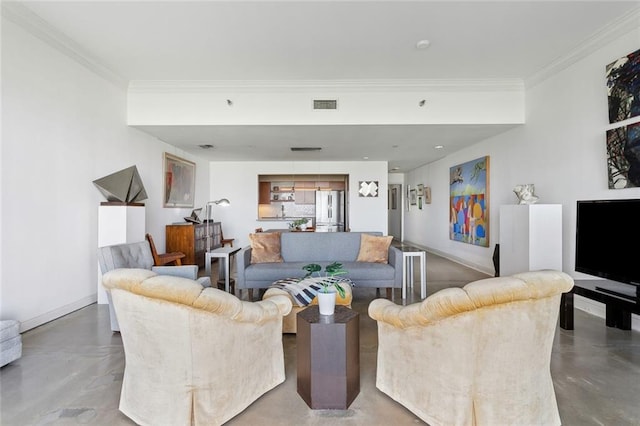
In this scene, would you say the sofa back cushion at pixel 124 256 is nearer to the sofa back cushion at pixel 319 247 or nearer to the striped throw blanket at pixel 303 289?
the striped throw blanket at pixel 303 289

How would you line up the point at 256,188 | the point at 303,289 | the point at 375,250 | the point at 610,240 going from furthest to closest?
the point at 256,188 < the point at 375,250 < the point at 303,289 < the point at 610,240

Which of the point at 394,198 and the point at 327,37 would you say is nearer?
the point at 327,37

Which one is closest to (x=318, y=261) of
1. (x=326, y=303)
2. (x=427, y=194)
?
(x=326, y=303)

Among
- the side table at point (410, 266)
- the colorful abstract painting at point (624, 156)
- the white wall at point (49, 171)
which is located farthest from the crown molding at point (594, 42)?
the white wall at point (49, 171)

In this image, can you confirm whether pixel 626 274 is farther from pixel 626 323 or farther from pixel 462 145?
pixel 462 145

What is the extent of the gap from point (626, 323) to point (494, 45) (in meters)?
3.20

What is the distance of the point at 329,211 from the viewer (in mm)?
8477

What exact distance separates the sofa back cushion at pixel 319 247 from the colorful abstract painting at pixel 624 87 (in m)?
3.20

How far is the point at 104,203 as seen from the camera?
150 inches

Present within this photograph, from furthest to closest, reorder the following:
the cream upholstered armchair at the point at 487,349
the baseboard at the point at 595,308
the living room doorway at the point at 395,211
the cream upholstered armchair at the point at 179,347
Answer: the living room doorway at the point at 395,211 < the baseboard at the point at 595,308 < the cream upholstered armchair at the point at 179,347 < the cream upholstered armchair at the point at 487,349

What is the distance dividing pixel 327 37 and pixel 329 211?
218 inches

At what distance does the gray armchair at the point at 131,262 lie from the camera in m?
2.86

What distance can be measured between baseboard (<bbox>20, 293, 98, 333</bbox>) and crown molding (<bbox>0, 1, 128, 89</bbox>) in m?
2.87

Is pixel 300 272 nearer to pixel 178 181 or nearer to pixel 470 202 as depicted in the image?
pixel 178 181
